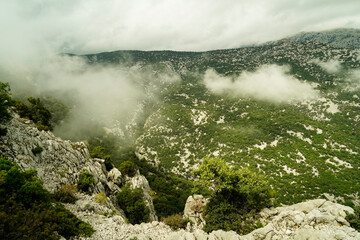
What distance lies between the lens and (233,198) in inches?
1184

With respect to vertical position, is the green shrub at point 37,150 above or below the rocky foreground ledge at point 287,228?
above

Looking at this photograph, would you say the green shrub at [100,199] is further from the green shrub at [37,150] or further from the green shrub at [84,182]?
the green shrub at [37,150]

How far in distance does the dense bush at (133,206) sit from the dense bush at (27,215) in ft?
62.3

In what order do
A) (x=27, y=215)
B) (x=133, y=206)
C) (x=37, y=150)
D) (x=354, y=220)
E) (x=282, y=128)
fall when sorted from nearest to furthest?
1. (x=27, y=215)
2. (x=354, y=220)
3. (x=37, y=150)
4. (x=133, y=206)
5. (x=282, y=128)

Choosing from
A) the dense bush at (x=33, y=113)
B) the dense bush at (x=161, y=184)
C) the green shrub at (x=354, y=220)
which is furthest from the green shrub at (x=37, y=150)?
the green shrub at (x=354, y=220)

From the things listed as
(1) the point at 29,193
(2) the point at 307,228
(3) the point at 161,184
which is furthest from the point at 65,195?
(3) the point at 161,184

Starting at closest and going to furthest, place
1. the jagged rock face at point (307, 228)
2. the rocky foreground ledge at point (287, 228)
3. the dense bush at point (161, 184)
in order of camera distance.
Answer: the jagged rock face at point (307, 228) < the rocky foreground ledge at point (287, 228) < the dense bush at point (161, 184)

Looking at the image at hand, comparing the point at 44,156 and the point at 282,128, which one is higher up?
the point at 44,156

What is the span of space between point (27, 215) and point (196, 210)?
29.2 metres

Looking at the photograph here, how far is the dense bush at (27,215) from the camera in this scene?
378 inches

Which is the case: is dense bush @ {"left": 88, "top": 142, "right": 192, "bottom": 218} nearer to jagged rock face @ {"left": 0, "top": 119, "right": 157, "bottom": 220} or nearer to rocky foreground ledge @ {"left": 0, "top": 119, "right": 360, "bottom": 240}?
jagged rock face @ {"left": 0, "top": 119, "right": 157, "bottom": 220}

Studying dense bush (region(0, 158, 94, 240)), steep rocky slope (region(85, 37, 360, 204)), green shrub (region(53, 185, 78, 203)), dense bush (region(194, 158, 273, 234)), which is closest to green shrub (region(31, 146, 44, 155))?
green shrub (region(53, 185, 78, 203))

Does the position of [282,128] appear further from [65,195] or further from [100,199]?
[65,195]

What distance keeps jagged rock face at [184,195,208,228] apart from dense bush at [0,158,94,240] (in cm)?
2086
